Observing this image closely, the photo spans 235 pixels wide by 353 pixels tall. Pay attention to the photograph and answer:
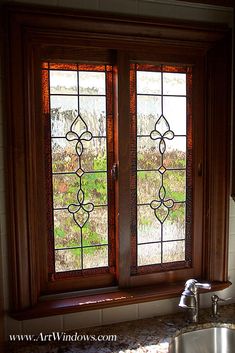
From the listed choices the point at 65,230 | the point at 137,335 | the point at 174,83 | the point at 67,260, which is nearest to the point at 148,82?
the point at 174,83

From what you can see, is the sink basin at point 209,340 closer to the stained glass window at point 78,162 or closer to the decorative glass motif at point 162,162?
the decorative glass motif at point 162,162

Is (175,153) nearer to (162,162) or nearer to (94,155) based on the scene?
(162,162)

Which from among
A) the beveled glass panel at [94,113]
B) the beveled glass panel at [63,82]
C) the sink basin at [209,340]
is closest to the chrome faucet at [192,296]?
the sink basin at [209,340]

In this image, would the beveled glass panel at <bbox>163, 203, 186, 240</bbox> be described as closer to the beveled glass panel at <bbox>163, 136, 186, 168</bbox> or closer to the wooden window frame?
the wooden window frame

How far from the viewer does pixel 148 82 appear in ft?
5.59

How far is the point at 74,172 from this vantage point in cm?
163

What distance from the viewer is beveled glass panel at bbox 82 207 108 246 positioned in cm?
167

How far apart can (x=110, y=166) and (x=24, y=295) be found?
0.69 metres

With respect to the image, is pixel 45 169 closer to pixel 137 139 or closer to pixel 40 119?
pixel 40 119

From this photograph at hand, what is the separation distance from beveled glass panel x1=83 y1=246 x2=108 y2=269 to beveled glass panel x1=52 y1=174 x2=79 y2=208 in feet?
0.82

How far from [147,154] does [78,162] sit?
34 centimetres

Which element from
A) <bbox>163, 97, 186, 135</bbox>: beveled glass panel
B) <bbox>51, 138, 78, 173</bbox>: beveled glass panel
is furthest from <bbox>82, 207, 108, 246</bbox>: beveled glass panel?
<bbox>163, 97, 186, 135</bbox>: beveled glass panel

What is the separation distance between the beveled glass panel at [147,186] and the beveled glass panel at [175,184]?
0.16 feet

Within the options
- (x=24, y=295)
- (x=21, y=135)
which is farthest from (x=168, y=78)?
(x=24, y=295)
